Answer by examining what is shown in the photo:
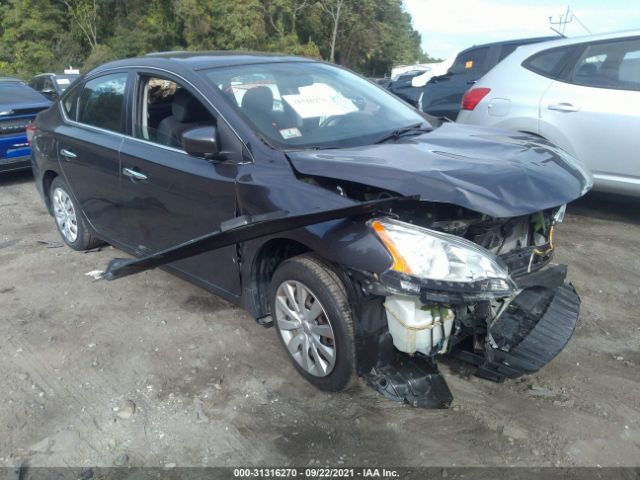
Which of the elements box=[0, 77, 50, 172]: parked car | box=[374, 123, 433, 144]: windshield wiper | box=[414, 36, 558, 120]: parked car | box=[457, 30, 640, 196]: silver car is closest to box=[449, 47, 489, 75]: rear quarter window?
box=[414, 36, 558, 120]: parked car

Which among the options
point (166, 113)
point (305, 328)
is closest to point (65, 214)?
point (166, 113)

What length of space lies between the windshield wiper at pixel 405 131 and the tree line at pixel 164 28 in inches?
1587

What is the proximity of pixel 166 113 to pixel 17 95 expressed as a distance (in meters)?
6.09

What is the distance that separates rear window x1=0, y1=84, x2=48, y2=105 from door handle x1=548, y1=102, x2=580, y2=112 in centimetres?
721

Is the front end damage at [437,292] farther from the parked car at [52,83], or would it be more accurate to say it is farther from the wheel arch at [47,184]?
the parked car at [52,83]

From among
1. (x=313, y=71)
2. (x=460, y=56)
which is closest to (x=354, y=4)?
(x=460, y=56)

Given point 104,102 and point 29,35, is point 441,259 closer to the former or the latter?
point 104,102

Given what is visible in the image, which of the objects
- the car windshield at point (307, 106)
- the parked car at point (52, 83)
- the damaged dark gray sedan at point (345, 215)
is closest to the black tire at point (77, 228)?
the damaged dark gray sedan at point (345, 215)

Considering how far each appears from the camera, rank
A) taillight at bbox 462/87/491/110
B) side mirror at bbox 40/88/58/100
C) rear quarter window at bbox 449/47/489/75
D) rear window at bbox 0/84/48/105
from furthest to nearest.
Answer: side mirror at bbox 40/88/58/100 → rear quarter window at bbox 449/47/489/75 → rear window at bbox 0/84/48/105 → taillight at bbox 462/87/491/110

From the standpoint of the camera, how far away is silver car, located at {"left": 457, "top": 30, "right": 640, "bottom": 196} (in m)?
5.00

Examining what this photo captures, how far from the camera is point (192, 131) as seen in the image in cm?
309

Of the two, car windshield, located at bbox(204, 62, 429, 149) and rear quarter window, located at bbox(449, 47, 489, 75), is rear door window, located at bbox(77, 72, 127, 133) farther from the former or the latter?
rear quarter window, located at bbox(449, 47, 489, 75)

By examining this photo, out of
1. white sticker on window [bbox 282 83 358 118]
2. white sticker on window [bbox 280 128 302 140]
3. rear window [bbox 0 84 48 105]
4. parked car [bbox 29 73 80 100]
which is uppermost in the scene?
white sticker on window [bbox 282 83 358 118]

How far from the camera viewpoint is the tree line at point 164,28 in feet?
133
